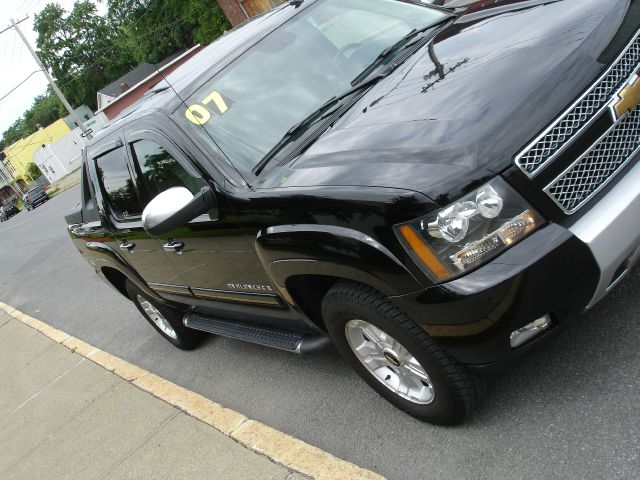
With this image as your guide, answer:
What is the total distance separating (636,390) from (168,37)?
58.6 meters

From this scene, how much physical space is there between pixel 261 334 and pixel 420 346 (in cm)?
141

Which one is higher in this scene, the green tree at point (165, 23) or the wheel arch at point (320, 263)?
the green tree at point (165, 23)

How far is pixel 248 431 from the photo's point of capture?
3.64m

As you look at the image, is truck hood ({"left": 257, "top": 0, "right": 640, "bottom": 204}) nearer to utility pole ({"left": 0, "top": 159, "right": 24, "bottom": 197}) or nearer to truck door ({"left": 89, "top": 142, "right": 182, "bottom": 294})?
truck door ({"left": 89, "top": 142, "right": 182, "bottom": 294})

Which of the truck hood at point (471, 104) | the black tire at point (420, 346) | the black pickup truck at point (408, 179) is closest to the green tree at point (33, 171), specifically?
the black pickup truck at point (408, 179)

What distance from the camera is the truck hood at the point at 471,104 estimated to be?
89.7 inches

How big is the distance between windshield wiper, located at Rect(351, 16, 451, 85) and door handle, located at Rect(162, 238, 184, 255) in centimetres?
146

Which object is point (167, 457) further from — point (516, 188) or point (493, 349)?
point (516, 188)

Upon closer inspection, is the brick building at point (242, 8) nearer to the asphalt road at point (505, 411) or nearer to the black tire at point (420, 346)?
the asphalt road at point (505, 411)

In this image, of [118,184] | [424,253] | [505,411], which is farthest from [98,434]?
[424,253]

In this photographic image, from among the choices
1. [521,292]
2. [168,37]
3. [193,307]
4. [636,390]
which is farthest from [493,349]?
[168,37]

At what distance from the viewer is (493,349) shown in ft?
7.77

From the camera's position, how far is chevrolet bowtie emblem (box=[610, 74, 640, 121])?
2.42 metres

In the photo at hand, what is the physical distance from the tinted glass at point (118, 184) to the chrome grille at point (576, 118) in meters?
2.81
